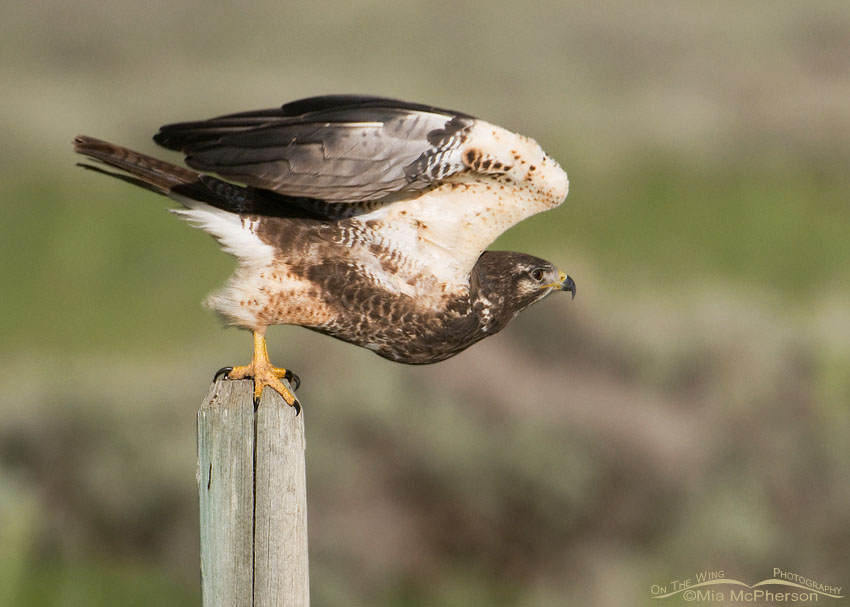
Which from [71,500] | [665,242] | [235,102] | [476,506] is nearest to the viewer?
[476,506]

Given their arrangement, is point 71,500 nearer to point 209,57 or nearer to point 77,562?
point 77,562

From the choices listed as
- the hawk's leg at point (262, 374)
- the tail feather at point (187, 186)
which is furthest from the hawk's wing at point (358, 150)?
the hawk's leg at point (262, 374)

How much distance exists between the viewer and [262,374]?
4324 mm

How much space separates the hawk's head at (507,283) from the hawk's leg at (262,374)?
867 mm

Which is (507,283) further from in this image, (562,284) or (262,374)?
(262,374)

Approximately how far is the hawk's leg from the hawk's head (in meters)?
0.87

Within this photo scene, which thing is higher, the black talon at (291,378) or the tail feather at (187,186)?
the tail feather at (187,186)

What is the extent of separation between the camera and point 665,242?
13.7 m

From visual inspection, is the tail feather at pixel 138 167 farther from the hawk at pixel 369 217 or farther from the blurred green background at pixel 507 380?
the blurred green background at pixel 507 380

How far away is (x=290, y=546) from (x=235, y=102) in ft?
39.0

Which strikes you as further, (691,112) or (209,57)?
(209,57)

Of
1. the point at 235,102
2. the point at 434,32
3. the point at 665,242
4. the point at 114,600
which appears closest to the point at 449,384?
the point at 114,600

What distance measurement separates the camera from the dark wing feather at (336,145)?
13.1 feet

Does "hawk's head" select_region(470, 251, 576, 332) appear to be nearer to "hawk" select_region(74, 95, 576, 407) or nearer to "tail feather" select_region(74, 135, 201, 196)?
"hawk" select_region(74, 95, 576, 407)
